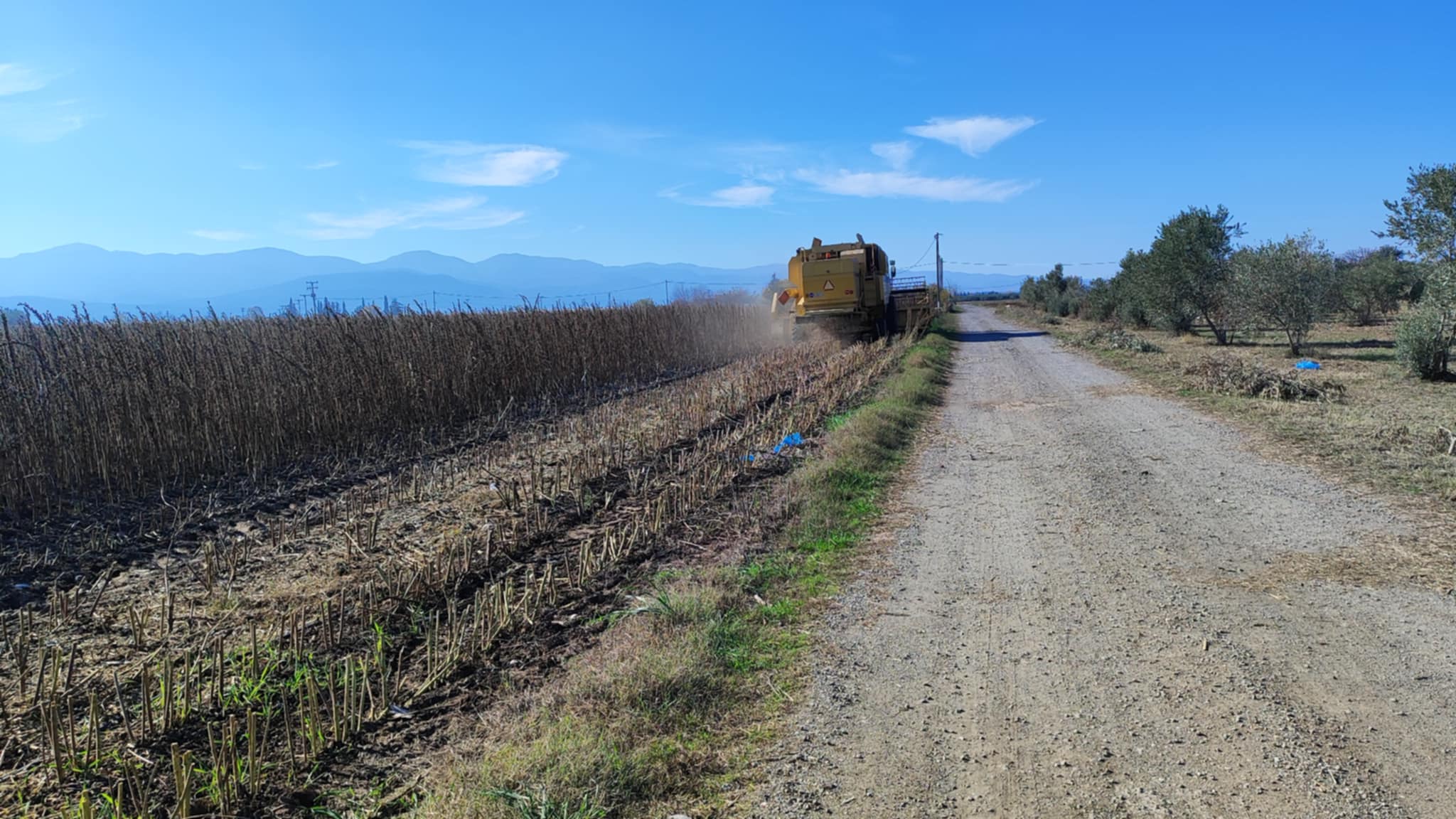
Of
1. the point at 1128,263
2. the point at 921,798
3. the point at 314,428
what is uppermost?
the point at 1128,263

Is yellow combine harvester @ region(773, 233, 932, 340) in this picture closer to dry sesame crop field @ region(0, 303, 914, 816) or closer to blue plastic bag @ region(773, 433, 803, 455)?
dry sesame crop field @ region(0, 303, 914, 816)

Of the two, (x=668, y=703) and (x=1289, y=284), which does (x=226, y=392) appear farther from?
(x=1289, y=284)

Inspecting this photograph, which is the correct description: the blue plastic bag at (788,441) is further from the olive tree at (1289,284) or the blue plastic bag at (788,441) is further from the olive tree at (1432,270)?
the olive tree at (1289,284)

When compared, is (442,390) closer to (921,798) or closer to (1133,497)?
(1133,497)

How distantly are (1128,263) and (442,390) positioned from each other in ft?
106

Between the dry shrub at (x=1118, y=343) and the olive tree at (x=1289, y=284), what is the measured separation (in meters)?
2.54

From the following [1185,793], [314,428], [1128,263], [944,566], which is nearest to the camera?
[1185,793]

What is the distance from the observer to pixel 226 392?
934 cm

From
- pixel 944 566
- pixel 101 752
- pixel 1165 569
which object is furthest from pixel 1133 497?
pixel 101 752

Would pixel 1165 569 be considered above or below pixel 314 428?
below

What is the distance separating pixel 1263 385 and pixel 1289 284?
1004cm

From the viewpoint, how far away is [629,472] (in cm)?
855

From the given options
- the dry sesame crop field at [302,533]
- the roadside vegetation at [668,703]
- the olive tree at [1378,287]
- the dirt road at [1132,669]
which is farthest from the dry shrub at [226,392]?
the olive tree at [1378,287]

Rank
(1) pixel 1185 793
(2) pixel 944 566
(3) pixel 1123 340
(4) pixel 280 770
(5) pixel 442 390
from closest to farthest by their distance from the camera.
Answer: (1) pixel 1185 793 < (4) pixel 280 770 < (2) pixel 944 566 < (5) pixel 442 390 < (3) pixel 1123 340
